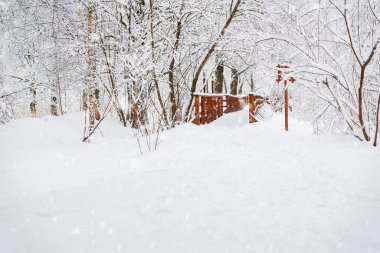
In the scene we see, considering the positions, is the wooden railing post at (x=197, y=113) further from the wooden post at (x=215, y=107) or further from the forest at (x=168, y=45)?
the wooden post at (x=215, y=107)

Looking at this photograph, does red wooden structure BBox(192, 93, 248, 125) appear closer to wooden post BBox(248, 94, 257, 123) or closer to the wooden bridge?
the wooden bridge

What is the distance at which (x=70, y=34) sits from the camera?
9953 millimetres

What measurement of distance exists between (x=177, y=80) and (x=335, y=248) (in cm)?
984

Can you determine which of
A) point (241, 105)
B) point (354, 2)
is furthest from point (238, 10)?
point (241, 105)

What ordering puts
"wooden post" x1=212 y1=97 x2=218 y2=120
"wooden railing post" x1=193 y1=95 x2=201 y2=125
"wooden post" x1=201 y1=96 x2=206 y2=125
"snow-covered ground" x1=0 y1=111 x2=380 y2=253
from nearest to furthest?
"snow-covered ground" x1=0 y1=111 x2=380 y2=253
"wooden railing post" x1=193 y1=95 x2=201 y2=125
"wooden post" x1=201 y1=96 x2=206 y2=125
"wooden post" x1=212 y1=97 x2=218 y2=120

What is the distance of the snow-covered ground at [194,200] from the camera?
2229 mm

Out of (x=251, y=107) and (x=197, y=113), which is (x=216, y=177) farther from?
(x=251, y=107)

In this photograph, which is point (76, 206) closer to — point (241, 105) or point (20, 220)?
point (20, 220)

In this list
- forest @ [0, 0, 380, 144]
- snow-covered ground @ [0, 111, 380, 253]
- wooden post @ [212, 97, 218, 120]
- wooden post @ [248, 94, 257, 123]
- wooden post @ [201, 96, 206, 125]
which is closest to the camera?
snow-covered ground @ [0, 111, 380, 253]

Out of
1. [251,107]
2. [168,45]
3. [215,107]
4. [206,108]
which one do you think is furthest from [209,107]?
[168,45]

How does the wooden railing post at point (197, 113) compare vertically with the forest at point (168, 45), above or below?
below

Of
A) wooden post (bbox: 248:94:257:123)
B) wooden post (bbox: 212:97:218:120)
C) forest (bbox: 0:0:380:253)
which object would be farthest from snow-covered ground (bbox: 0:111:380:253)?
wooden post (bbox: 212:97:218:120)

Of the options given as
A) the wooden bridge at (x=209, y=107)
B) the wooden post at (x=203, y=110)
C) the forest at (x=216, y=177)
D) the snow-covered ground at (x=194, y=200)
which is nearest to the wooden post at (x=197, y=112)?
the wooden bridge at (x=209, y=107)

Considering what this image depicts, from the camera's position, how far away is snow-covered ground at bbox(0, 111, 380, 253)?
87.7 inches
